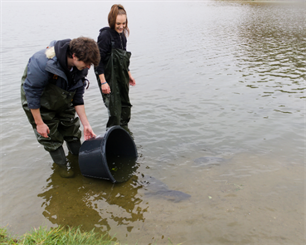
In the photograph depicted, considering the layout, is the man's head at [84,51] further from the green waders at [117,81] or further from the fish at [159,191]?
the fish at [159,191]

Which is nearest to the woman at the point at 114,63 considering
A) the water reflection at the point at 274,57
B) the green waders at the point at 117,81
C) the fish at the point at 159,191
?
the green waders at the point at 117,81

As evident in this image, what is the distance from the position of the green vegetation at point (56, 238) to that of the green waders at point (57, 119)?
1188 millimetres

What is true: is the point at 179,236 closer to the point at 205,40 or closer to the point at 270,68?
the point at 270,68

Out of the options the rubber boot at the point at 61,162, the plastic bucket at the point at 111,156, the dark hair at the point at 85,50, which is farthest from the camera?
the rubber boot at the point at 61,162

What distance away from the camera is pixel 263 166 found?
13.7 feet

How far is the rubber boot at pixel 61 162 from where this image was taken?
147 inches

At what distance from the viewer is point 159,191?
363 centimetres

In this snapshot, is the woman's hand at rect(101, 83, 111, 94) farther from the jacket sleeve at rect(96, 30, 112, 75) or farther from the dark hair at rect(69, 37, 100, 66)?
the dark hair at rect(69, 37, 100, 66)

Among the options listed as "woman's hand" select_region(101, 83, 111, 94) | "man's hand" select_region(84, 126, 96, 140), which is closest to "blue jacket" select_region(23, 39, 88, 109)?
"man's hand" select_region(84, 126, 96, 140)

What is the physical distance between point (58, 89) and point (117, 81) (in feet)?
4.57

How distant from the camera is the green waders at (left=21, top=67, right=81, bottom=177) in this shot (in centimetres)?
321

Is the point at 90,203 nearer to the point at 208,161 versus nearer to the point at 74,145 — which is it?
the point at 74,145

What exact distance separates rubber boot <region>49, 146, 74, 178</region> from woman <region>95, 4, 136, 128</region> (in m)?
1.13

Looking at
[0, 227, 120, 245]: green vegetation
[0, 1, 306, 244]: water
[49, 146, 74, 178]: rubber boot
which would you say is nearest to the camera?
[0, 227, 120, 245]: green vegetation
